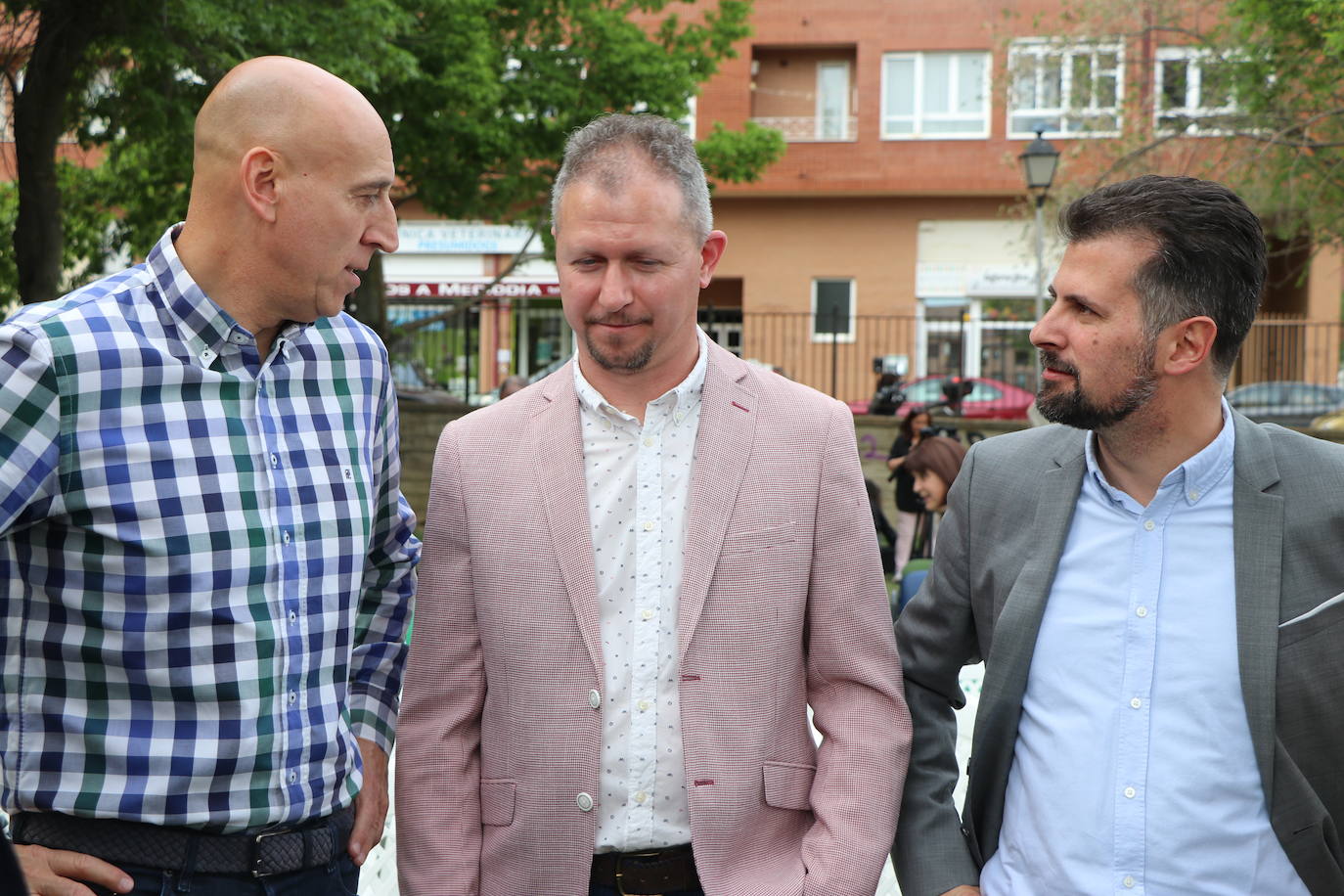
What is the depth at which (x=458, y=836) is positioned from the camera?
255 centimetres

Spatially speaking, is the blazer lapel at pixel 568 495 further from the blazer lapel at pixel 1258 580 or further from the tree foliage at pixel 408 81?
the tree foliage at pixel 408 81

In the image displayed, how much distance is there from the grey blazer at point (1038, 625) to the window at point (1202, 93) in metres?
11.1

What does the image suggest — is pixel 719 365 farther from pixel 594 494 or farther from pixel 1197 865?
pixel 1197 865

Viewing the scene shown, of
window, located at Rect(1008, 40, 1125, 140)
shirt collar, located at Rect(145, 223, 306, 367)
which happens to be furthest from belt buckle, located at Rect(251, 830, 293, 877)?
window, located at Rect(1008, 40, 1125, 140)

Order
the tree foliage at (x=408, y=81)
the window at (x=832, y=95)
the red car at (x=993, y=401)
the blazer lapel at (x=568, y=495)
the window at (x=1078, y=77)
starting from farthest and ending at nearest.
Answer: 1. the window at (x=832, y=95)
2. the red car at (x=993, y=401)
3. the window at (x=1078, y=77)
4. the tree foliage at (x=408, y=81)
5. the blazer lapel at (x=568, y=495)

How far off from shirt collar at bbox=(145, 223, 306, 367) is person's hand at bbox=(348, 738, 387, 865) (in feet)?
2.76

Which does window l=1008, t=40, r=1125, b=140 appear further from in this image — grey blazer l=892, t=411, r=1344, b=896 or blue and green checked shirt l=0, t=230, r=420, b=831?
blue and green checked shirt l=0, t=230, r=420, b=831

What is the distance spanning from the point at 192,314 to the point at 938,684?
5.19 feet

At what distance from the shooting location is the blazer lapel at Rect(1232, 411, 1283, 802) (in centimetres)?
223

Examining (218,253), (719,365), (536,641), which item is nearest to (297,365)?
(218,253)

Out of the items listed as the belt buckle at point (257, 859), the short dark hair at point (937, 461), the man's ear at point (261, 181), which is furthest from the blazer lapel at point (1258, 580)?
the short dark hair at point (937, 461)

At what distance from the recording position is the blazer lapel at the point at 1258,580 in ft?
7.32

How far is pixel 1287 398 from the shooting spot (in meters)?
17.8

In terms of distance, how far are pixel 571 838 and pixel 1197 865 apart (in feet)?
3.59
